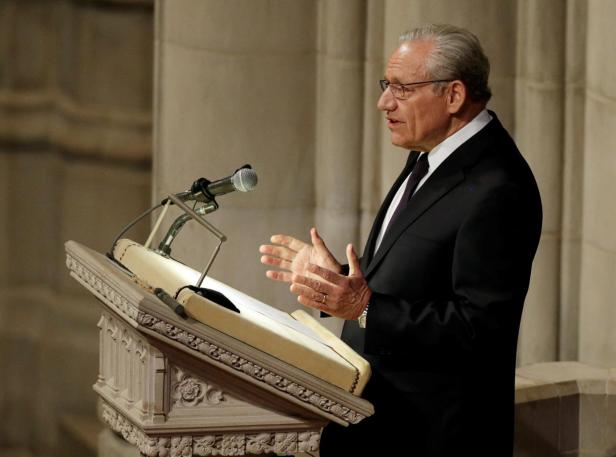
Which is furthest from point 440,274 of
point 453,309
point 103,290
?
point 103,290

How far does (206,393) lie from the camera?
8.86 feet

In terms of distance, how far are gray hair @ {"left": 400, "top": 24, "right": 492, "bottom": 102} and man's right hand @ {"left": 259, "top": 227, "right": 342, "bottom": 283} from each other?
0.52m

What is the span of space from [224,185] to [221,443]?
0.64 meters

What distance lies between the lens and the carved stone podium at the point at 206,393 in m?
2.61

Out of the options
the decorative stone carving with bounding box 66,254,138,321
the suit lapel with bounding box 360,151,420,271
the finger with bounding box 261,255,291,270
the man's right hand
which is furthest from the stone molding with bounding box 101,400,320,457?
the suit lapel with bounding box 360,151,420,271

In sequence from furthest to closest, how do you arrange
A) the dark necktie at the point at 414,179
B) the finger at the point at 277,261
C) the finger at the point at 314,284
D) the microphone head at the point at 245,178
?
the dark necktie at the point at 414,179, the finger at the point at 277,261, the microphone head at the point at 245,178, the finger at the point at 314,284

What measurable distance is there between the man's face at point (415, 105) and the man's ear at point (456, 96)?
14 millimetres

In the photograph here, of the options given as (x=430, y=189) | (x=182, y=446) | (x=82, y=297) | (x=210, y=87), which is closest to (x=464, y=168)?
(x=430, y=189)

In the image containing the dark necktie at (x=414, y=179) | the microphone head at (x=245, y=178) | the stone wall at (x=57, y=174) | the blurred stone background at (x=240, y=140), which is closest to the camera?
the microphone head at (x=245, y=178)

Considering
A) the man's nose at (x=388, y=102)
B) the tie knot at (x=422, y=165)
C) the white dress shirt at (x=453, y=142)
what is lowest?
the tie knot at (x=422, y=165)

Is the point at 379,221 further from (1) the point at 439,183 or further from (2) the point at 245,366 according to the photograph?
(2) the point at 245,366

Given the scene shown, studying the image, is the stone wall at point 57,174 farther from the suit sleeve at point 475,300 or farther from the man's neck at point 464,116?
the suit sleeve at point 475,300

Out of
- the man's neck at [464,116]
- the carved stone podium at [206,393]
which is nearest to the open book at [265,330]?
the carved stone podium at [206,393]

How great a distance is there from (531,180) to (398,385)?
0.60m
